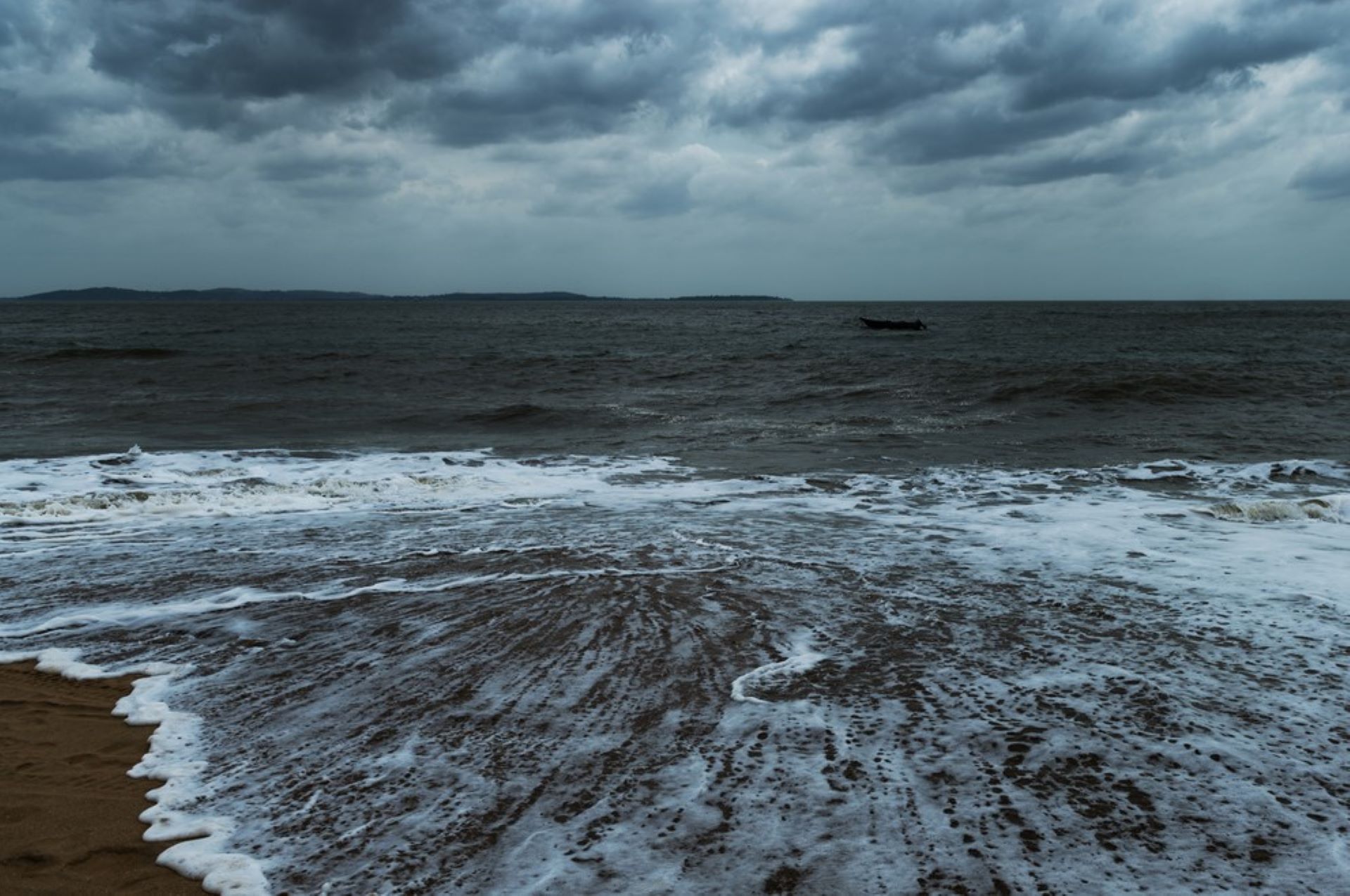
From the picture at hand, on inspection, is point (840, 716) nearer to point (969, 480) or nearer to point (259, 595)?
point (259, 595)

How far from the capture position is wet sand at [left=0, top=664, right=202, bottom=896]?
287cm

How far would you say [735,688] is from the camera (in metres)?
4.35

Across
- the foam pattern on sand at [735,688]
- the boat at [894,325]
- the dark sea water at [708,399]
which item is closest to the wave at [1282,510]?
the foam pattern on sand at [735,688]

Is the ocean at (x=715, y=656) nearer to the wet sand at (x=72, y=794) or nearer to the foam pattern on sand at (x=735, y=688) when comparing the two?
the foam pattern on sand at (x=735, y=688)

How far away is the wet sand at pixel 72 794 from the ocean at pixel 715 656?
133 millimetres

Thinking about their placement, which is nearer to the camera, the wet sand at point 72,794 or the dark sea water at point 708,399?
the wet sand at point 72,794

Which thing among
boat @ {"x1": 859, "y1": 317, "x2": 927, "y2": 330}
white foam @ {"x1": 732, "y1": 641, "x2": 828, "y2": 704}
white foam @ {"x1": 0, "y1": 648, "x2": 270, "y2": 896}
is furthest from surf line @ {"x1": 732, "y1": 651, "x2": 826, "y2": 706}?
boat @ {"x1": 859, "y1": 317, "x2": 927, "y2": 330}

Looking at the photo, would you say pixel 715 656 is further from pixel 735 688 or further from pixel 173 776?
pixel 173 776

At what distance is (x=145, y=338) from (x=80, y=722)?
46160 millimetres

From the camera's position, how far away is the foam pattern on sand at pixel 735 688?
2.98 m

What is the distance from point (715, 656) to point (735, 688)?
1.48 feet

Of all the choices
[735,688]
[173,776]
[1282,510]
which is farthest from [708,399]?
[173,776]

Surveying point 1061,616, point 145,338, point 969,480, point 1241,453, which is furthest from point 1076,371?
point 145,338

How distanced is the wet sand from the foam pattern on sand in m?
0.26
